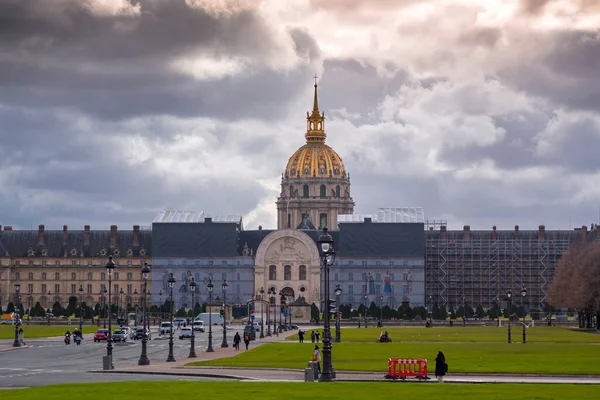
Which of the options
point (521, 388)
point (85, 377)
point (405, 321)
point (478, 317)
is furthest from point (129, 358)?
point (478, 317)

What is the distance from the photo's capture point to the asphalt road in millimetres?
56844

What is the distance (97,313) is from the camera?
182 metres

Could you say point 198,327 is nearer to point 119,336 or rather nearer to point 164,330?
point 164,330

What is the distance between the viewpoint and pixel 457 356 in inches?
2945

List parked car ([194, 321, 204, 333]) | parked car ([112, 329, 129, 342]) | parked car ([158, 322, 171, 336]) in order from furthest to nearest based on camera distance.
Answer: parked car ([194, 321, 204, 333]) < parked car ([158, 322, 171, 336]) < parked car ([112, 329, 129, 342])

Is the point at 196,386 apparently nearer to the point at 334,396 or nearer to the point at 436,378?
the point at 334,396

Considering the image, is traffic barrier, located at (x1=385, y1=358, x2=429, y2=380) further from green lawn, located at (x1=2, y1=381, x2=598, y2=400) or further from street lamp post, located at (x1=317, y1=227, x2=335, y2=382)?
green lawn, located at (x1=2, y1=381, x2=598, y2=400)

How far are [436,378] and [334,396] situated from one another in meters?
14.4

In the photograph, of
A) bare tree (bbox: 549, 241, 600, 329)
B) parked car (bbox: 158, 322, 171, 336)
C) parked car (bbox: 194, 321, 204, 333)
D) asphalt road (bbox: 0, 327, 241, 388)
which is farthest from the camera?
parked car (bbox: 194, 321, 204, 333)

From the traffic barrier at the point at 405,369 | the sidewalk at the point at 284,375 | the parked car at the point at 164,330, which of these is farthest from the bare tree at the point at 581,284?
the traffic barrier at the point at 405,369

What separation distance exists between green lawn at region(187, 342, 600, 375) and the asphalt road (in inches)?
233

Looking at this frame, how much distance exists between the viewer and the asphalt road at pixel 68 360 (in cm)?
5684

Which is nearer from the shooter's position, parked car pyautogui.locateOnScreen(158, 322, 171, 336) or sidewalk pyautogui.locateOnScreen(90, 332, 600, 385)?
sidewalk pyautogui.locateOnScreen(90, 332, 600, 385)

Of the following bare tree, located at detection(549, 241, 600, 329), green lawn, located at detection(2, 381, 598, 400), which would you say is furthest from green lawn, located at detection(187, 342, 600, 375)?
bare tree, located at detection(549, 241, 600, 329)
